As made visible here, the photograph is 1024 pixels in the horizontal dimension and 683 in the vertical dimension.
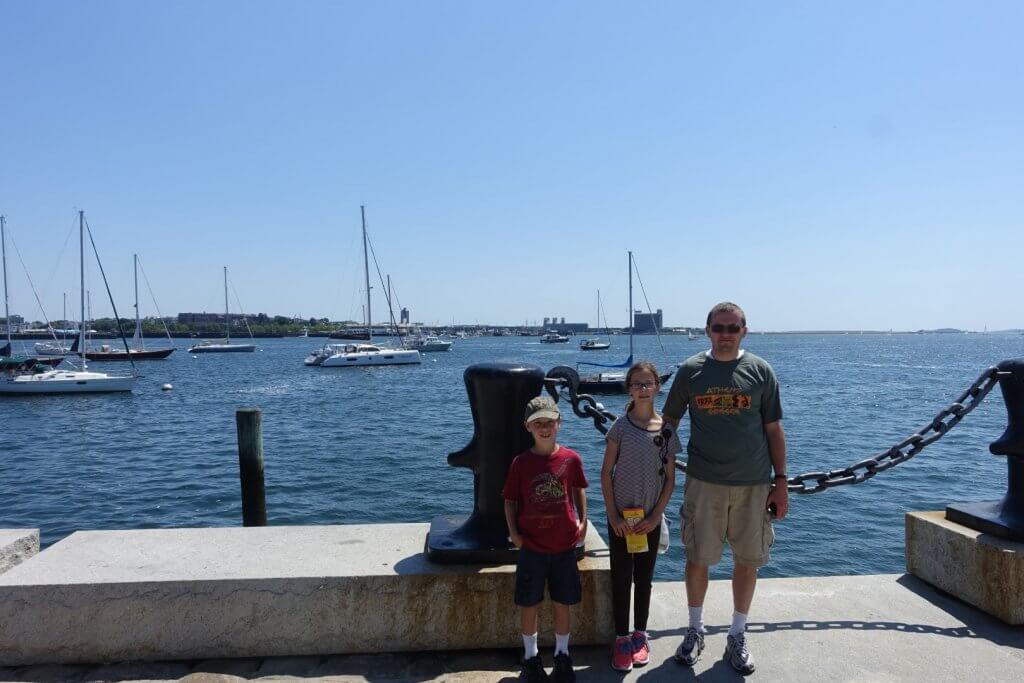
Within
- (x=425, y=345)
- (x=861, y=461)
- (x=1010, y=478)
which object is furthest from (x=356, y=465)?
(x=425, y=345)

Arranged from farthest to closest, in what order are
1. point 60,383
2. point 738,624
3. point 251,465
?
point 60,383
point 251,465
point 738,624

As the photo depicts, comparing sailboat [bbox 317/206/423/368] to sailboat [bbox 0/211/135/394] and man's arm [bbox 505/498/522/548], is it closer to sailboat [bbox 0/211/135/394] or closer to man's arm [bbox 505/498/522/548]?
sailboat [bbox 0/211/135/394]

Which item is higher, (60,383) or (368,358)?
(60,383)

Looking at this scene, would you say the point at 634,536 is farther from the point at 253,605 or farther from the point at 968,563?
the point at 968,563

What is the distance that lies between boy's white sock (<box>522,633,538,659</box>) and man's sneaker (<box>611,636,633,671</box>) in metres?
0.38

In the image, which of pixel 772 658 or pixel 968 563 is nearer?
pixel 772 658

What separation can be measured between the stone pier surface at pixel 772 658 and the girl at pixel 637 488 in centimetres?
27

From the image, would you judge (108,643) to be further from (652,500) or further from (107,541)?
(652,500)

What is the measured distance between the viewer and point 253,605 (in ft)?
10.6

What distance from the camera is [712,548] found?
3.36 metres

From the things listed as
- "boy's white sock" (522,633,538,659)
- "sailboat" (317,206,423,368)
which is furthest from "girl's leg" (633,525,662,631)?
"sailboat" (317,206,423,368)

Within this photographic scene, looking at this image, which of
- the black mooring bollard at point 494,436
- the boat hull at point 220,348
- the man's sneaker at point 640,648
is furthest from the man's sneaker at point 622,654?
the boat hull at point 220,348

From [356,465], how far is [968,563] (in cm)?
1665

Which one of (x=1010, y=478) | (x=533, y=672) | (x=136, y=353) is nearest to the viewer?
(x=533, y=672)
